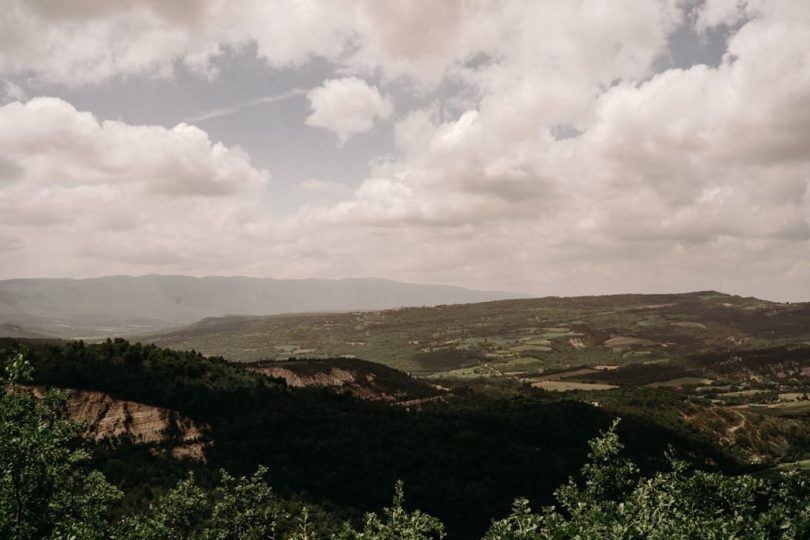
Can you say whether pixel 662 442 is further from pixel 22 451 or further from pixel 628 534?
pixel 22 451

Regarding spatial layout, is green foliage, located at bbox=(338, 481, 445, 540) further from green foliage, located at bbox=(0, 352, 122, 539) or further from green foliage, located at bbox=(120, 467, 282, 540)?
green foliage, located at bbox=(120, 467, 282, 540)

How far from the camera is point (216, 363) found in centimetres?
10594

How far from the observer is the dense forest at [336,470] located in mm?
23828

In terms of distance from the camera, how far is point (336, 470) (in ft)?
246

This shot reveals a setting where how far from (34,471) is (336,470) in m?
56.3

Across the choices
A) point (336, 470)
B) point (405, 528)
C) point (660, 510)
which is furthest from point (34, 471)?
point (336, 470)

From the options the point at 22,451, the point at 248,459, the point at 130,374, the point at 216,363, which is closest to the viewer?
the point at 22,451

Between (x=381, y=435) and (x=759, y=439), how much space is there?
341ft

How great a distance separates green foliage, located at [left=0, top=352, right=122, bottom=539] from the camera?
22.3m

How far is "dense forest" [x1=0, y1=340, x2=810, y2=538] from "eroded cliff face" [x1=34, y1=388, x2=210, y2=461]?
A: 148 centimetres

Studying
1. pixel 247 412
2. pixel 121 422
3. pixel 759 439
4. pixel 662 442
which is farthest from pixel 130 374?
pixel 759 439

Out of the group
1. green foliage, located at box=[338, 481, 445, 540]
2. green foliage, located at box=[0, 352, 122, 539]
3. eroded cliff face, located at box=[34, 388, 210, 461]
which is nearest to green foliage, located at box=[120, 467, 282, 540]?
Result: green foliage, located at box=[0, 352, 122, 539]

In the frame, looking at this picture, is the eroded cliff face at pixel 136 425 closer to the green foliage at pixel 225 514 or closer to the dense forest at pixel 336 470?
the dense forest at pixel 336 470

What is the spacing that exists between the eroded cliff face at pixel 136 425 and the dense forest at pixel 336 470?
58.2 inches
